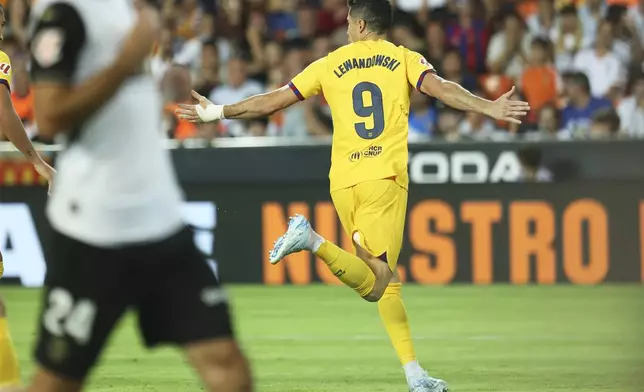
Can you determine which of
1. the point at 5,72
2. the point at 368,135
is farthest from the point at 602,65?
the point at 5,72

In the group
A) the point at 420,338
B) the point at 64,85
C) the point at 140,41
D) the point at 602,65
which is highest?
the point at 140,41

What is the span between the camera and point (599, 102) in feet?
53.6

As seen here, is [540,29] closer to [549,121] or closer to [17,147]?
[549,121]

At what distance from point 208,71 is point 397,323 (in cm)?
985

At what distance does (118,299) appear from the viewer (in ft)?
15.0

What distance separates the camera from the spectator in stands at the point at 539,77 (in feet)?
55.4

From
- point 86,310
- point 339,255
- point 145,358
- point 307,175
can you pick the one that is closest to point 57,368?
point 86,310

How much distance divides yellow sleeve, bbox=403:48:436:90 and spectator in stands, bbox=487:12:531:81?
894cm

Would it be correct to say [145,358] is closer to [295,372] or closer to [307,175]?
[295,372]

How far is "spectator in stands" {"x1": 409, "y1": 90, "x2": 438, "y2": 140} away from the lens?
16203mm

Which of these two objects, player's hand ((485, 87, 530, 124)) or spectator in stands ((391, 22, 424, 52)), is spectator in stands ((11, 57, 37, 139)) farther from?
player's hand ((485, 87, 530, 124))

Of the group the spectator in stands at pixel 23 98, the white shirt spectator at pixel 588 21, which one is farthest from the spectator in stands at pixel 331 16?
the spectator in stands at pixel 23 98

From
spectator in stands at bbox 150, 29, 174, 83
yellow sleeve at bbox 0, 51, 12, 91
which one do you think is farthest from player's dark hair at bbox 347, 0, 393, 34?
spectator in stands at bbox 150, 29, 174, 83

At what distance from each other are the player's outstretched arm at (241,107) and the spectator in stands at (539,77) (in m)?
8.56
